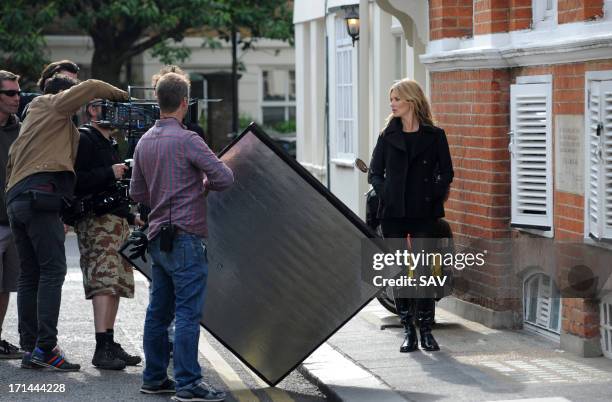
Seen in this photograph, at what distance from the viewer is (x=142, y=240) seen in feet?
25.0

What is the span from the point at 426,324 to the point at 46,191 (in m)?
2.71

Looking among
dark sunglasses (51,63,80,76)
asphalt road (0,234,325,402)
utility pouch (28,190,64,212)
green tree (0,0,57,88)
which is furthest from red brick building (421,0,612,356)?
green tree (0,0,57,88)

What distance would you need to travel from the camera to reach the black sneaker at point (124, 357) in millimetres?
8695

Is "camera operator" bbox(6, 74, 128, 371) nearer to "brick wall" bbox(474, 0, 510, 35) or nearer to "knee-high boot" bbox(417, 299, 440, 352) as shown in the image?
"knee-high boot" bbox(417, 299, 440, 352)

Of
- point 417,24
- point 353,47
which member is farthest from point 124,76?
point 417,24

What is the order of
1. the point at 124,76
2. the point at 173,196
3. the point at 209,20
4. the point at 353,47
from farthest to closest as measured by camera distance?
the point at 124,76
the point at 209,20
the point at 353,47
the point at 173,196

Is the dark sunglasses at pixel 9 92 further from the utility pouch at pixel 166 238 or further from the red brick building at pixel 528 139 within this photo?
the red brick building at pixel 528 139

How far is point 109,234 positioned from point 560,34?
3281mm

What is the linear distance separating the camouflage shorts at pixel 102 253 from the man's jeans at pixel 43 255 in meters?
0.16

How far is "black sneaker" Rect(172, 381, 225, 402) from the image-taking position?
743 centimetres

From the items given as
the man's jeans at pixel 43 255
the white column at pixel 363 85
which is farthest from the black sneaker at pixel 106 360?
the white column at pixel 363 85

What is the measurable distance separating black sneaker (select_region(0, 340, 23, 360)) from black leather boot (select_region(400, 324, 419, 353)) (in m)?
2.68

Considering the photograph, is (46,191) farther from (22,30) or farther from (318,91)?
(22,30)

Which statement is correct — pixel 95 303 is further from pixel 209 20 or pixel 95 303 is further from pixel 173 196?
pixel 209 20
